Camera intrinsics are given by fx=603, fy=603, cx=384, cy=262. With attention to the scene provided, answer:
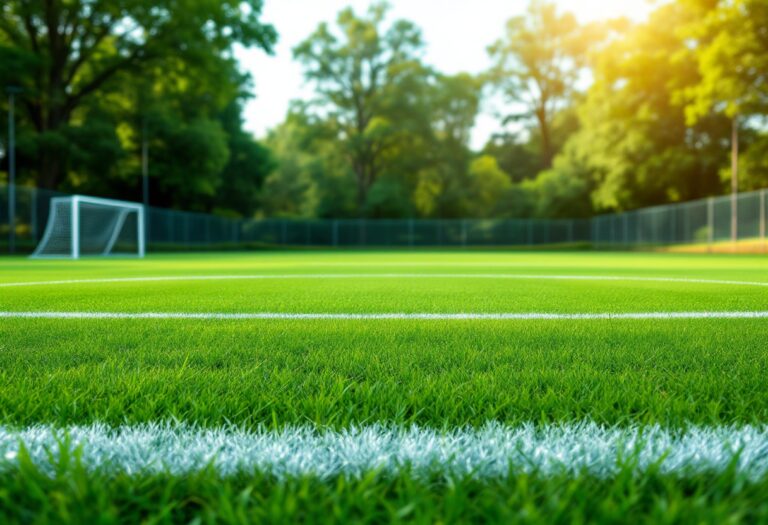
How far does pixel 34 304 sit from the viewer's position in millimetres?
3936

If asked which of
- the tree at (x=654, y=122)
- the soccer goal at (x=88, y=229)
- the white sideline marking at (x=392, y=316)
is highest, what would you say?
the tree at (x=654, y=122)

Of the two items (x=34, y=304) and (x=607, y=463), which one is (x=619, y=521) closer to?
(x=607, y=463)

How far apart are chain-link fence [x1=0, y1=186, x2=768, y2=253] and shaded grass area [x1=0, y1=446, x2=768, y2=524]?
24690 mm

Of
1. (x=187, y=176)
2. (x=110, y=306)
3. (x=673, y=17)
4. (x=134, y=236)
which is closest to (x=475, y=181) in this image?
(x=673, y=17)

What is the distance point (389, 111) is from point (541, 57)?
1411 cm

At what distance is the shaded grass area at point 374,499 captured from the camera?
0.89 m

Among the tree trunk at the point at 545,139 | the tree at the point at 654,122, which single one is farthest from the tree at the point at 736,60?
the tree trunk at the point at 545,139

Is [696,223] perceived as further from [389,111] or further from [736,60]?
[389,111]

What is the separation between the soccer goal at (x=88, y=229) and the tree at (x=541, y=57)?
1366 inches

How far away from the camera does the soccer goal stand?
19.2 meters

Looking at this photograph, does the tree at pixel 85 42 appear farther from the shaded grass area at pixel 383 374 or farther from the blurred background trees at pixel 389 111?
the shaded grass area at pixel 383 374

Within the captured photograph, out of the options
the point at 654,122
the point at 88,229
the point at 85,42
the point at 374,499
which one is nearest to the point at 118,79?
the point at 85,42

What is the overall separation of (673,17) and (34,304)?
38352 mm

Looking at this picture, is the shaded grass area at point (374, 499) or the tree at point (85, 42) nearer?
the shaded grass area at point (374, 499)
